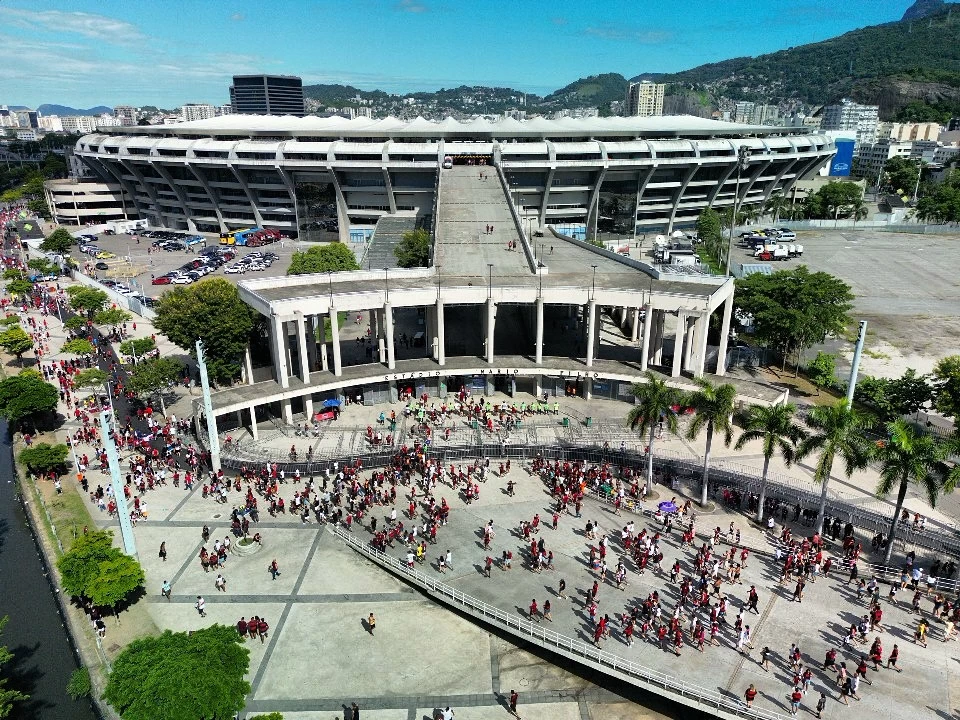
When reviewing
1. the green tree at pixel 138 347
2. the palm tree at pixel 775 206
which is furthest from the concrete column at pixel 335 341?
the palm tree at pixel 775 206

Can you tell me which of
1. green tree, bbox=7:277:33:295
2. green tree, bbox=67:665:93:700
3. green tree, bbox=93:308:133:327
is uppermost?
green tree, bbox=7:277:33:295

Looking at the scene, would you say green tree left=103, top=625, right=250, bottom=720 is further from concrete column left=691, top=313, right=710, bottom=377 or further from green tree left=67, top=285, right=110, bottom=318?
green tree left=67, top=285, right=110, bottom=318

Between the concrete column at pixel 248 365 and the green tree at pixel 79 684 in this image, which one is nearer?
the green tree at pixel 79 684

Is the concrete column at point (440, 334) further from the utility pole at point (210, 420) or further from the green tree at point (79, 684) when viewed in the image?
the green tree at point (79, 684)

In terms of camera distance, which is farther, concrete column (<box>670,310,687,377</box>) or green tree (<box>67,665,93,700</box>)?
concrete column (<box>670,310,687,377</box>)

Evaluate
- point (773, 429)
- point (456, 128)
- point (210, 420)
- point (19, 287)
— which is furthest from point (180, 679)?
point (456, 128)

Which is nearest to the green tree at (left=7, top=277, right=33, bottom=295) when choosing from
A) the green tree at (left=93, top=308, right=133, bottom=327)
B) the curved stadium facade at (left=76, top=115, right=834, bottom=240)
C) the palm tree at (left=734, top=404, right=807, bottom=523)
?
the green tree at (left=93, top=308, right=133, bottom=327)

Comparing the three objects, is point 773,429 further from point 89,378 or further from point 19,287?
point 19,287
